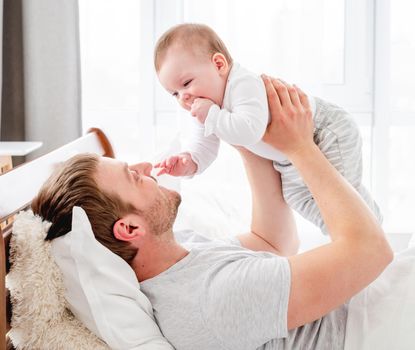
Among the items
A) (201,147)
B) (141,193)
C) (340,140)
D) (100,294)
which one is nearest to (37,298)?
(100,294)

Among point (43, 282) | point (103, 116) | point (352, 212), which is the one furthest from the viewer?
point (103, 116)

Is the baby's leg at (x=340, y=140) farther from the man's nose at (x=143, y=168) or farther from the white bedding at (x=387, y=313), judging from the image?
the man's nose at (x=143, y=168)

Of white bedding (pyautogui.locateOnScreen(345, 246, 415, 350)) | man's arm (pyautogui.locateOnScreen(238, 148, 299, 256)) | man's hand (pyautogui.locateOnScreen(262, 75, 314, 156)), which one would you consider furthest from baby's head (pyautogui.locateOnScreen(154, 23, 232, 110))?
white bedding (pyautogui.locateOnScreen(345, 246, 415, 350))

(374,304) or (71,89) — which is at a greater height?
A: (71,89)

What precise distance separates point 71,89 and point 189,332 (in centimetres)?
203

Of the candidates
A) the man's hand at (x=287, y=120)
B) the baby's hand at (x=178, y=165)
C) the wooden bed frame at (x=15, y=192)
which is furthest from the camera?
the baby's hand at (x=178, y=165)

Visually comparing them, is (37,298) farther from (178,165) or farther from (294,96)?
(294,96)

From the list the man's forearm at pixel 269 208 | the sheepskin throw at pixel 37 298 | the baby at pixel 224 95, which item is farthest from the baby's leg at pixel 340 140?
the sheepskin throw at pixel 37 298

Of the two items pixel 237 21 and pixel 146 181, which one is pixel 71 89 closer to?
pixel 237 21

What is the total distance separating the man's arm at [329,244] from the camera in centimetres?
120

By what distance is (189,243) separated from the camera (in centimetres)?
161

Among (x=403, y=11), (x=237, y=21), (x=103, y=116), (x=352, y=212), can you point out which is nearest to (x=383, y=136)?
(x=403, y=11)

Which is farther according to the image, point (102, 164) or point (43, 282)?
point (102, 164)

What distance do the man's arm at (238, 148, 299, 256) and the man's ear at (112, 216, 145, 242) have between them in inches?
18.7
